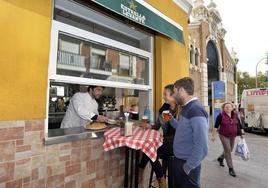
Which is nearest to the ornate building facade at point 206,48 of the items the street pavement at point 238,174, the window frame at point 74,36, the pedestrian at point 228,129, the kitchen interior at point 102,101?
the street pavement at point 238,174

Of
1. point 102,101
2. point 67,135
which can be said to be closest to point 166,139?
point 67,135

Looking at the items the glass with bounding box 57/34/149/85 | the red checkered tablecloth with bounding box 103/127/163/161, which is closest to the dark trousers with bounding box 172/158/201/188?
the red checkered tablecloth with bounding box 103/127/163/161

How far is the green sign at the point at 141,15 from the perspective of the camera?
7.47 ft

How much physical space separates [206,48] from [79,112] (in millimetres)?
15942

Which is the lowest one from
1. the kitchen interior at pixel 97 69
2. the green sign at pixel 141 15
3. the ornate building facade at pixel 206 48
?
the kitchen interior at pixel 97 69

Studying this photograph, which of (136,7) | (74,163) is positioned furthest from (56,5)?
(74,163)

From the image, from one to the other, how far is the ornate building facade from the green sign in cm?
1112

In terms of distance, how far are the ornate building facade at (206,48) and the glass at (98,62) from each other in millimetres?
11207

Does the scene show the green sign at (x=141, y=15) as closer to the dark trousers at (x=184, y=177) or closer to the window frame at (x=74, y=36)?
the window frame at (x=74, y=36)

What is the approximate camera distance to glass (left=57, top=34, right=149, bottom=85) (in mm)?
2418

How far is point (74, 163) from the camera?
221cm

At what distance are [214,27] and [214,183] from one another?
17.5 metres

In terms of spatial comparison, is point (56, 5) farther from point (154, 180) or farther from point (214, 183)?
point (214, 183)

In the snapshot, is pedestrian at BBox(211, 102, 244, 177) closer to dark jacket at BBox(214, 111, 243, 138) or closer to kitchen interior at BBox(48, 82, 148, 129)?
dark jacket at BBox(214, 111, 243, 138)
